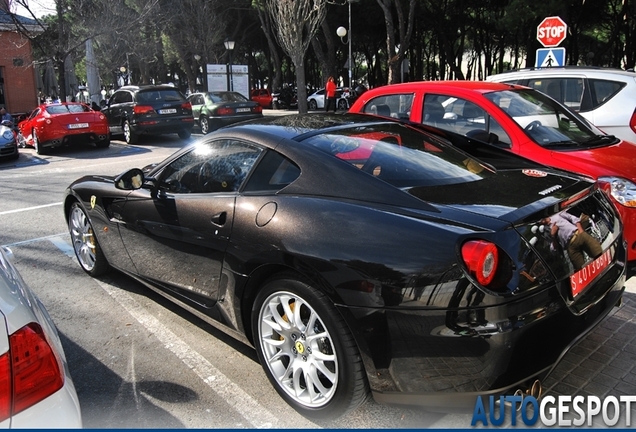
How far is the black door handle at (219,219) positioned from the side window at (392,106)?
3460mm

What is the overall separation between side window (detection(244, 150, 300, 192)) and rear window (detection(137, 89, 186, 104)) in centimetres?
1427

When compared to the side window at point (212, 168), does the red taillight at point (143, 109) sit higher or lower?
higher

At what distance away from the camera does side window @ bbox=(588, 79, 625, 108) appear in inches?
267

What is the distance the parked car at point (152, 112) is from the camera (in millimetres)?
16250

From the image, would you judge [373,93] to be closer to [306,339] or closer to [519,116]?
[519,116]

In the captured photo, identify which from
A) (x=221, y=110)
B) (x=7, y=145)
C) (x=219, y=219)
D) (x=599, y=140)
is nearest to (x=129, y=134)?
(x=221, y=110)

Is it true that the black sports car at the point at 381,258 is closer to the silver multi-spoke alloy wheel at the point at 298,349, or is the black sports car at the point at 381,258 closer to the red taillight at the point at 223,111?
the silver multi-spoke alloy wheel at the point at 298,349

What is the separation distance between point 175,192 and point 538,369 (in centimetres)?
254

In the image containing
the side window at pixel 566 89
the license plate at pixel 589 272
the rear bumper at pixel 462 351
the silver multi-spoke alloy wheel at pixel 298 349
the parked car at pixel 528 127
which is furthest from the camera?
the side window at pixel 566 89

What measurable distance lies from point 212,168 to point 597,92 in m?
5.54

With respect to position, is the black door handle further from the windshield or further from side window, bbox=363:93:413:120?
side window, bbox=363:93:413:120

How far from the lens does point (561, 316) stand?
2.44 m

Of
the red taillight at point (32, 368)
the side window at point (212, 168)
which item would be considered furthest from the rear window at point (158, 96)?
the red taillight at point (32, 368)

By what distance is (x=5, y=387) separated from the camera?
5.69ft
